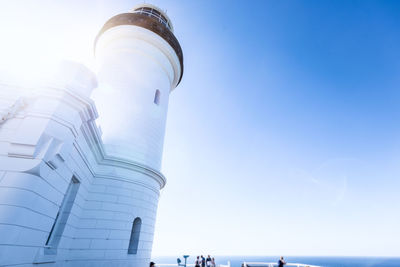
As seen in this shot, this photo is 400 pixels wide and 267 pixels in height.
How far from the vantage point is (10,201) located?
3881mm

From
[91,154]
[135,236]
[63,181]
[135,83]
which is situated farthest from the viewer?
[135,83]

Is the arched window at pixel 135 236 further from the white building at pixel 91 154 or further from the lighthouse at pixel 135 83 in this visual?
the lighthouse at pixel 135 83

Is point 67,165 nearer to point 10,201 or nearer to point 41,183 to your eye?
point 41,183

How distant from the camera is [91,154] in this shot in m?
7.54


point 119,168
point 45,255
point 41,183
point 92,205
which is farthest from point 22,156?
point 119,168

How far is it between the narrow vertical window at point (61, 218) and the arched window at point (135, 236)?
9.99 ft

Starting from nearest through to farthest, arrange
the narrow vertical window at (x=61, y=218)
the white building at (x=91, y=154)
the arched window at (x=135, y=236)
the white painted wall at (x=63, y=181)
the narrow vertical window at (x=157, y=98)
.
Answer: the white painted wall at (x=63, y=181) < the white building at (x=91, y=154) < the narrow vertical window at (x=61, y=218) < the arched window at (x=135, y=236) < the narrow vertical window at (x=157, y=98)

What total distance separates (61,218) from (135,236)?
3.28 meters

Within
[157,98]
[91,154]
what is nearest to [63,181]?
[91,154]

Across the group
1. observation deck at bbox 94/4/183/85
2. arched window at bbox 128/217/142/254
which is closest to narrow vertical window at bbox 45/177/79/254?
arched window at bbox 128/217/142/254

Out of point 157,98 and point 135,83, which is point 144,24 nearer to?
point 135,83

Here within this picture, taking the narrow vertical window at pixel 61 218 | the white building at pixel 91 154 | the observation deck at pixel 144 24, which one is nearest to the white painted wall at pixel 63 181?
the white building at pixel 91 154

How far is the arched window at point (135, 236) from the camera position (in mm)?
8289

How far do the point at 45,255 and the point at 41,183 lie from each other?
2.04m
